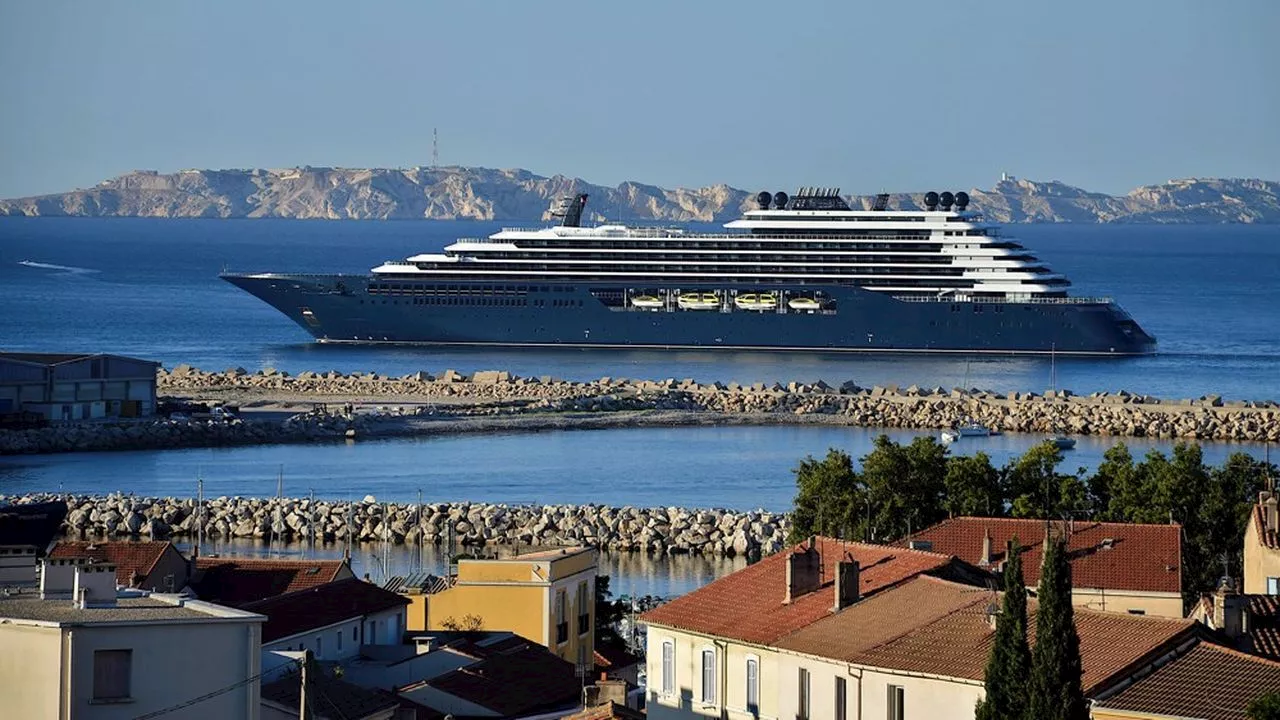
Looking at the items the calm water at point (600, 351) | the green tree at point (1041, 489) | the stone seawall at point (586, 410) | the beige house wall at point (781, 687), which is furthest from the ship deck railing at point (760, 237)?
the beige house wall at point (781, 687)

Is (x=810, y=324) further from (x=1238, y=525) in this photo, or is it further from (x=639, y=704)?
(x=639, y=704)

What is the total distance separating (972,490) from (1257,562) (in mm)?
8280

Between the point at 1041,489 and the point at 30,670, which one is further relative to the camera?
the point at 1041,489

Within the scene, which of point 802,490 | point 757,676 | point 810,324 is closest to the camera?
point 757,676

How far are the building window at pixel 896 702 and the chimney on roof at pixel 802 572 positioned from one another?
8.28 feet

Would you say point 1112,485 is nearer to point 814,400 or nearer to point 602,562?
point 602,562

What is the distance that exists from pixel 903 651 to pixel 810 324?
67.2 meters

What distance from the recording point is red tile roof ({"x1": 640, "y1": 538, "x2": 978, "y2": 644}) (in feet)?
49.9

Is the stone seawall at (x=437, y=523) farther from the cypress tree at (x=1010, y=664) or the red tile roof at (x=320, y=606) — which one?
the cypress tree at (x=1010, y=664)

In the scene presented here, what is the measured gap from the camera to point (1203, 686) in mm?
11914

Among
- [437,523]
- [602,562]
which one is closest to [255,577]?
[602,562]

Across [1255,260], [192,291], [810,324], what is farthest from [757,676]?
[1255,260]

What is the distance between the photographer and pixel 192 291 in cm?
12469

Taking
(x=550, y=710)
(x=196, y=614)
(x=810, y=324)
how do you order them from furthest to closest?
(x=810, y=324), (x=550, y=710), (x=196, y=614)
